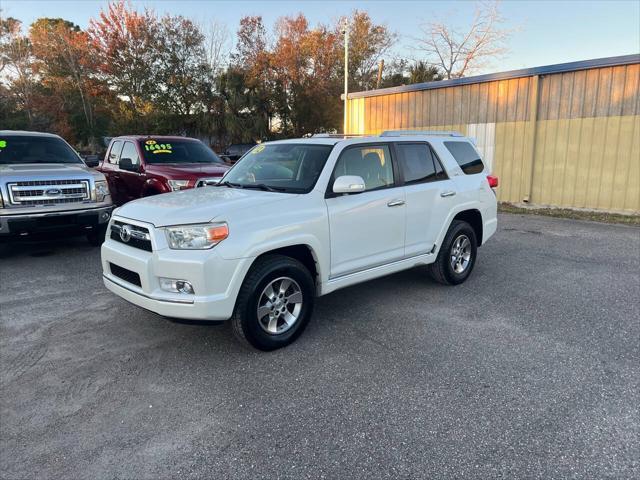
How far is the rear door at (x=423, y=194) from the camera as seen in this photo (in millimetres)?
4832

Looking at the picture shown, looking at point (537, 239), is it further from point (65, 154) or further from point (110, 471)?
point (65, 154)

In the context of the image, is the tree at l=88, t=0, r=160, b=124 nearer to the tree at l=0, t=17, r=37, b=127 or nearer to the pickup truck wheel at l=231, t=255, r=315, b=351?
the tree at l=0, t=17, r=37, b=127

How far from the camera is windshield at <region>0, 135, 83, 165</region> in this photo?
7465 mm

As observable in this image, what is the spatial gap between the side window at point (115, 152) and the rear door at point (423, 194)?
23.1ft

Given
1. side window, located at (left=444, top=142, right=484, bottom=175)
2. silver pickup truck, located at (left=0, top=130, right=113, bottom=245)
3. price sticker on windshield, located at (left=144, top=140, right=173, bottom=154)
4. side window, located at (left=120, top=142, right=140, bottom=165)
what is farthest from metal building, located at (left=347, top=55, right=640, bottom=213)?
silver pickup truck, located at (left=0, top=130, right=113, bottom=245)

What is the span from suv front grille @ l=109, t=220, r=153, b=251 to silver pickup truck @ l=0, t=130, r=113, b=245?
10.6ft

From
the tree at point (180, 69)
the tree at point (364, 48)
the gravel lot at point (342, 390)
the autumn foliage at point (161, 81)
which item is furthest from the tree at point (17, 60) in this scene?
the gravel lot at point (342, 390)

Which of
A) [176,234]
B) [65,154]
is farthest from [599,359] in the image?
[65,154]

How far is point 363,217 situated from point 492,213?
8.38ft

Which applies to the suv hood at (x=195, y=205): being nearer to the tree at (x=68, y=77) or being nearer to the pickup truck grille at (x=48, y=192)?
the pickup truck grille at (x=48, y=192)

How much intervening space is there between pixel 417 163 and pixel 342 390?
2.79 m

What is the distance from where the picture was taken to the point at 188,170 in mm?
8141

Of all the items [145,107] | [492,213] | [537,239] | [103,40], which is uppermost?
Answer: [103,40]

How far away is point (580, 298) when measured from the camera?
17.0 feet
